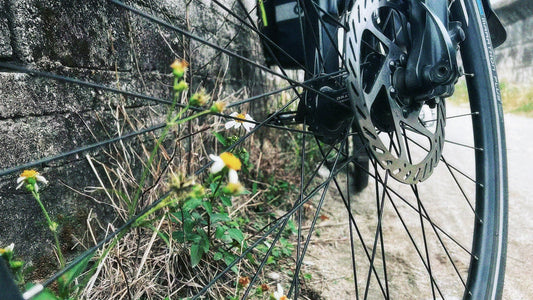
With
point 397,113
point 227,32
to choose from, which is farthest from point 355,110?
point 227,32

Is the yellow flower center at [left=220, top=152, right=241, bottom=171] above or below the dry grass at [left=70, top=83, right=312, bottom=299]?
above

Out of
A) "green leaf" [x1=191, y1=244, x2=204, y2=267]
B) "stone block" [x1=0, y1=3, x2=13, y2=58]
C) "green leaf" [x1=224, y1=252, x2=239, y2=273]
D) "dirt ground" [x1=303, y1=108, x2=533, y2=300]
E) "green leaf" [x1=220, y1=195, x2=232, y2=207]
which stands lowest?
"dirt ground" [x1=303, y1=108, x2=533, y2=300]

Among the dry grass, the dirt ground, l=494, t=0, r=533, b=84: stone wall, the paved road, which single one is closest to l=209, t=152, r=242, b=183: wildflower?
the dry grass

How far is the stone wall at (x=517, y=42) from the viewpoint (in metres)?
6.38

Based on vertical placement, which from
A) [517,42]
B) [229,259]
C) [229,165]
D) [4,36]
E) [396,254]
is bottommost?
[396,254]

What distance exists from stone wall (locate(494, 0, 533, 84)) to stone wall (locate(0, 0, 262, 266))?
700 cm

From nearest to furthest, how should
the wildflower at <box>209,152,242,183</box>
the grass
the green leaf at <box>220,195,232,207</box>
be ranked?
the wildflower at <box>209,152,242,183</box>
the green leaf at <box>220,195,232,207</box>
the grass

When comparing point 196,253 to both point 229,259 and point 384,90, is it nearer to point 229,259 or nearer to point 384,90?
point 229,259

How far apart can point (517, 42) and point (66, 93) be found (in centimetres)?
772

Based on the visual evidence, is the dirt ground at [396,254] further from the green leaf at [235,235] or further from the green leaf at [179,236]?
the green leaf at [179,236]

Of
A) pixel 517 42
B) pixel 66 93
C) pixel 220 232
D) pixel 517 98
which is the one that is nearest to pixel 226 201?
pixel 220 232

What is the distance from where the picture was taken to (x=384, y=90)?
89 cm

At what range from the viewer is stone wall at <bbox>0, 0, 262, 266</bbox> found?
757mm

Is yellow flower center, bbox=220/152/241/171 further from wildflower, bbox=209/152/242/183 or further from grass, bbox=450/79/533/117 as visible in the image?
grass, bbox=450/79/533/117
